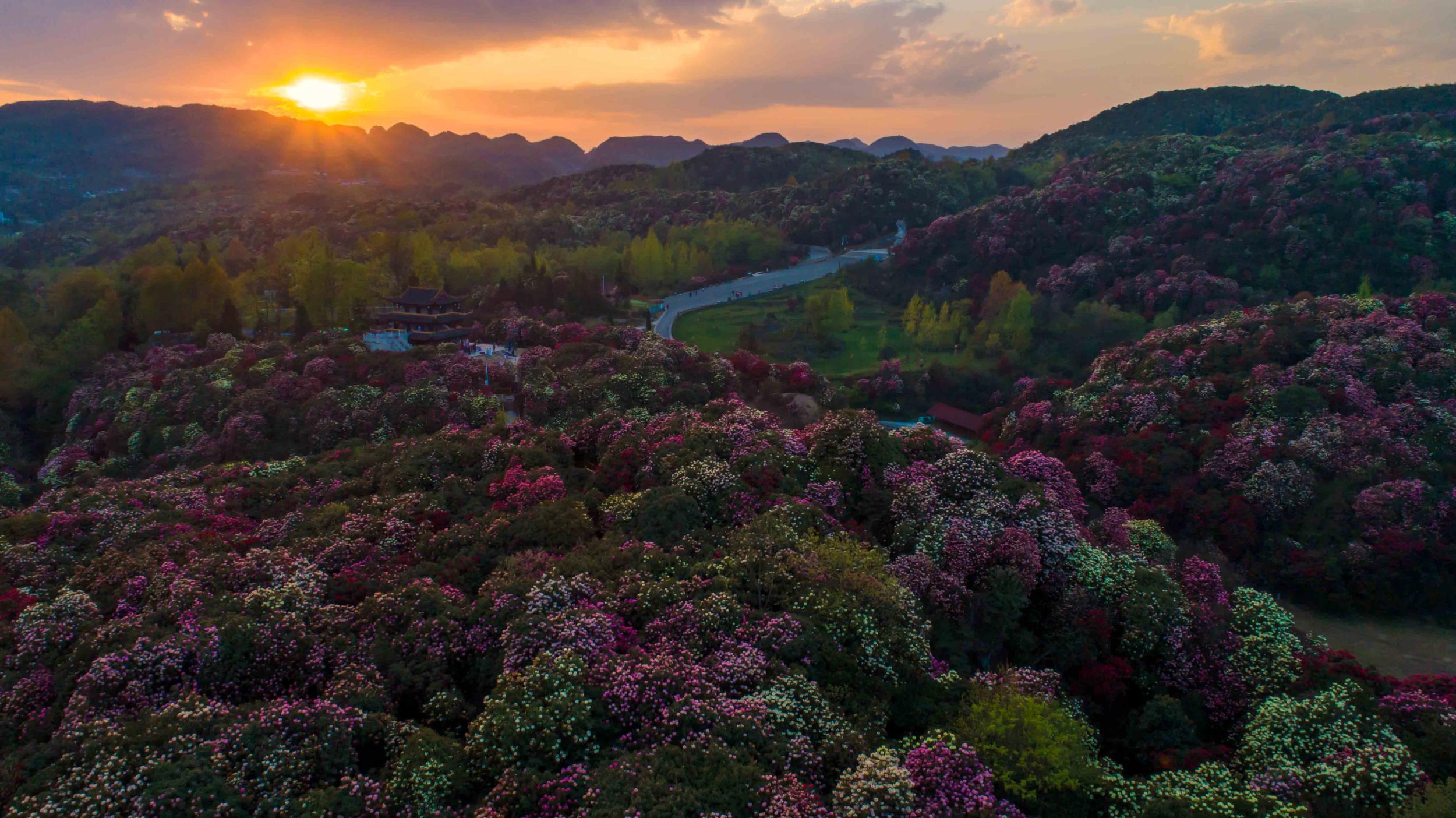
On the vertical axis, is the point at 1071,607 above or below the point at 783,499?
below

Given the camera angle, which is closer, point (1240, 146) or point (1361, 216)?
point (1361, 216)

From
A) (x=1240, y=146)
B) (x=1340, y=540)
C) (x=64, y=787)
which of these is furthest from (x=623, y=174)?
(x=64, y=787)

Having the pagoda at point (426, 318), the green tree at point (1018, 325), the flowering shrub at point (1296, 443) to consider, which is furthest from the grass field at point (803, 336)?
the flowering shrub at point (1296, 443)

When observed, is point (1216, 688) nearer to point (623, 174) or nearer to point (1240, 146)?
point (1240, 146)

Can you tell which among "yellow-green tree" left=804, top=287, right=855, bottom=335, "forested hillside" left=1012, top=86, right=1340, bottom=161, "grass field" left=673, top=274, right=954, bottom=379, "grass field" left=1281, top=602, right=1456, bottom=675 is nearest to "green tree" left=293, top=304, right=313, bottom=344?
"grass field" left=673, top=274, right=954, bottom=379

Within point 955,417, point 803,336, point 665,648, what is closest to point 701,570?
point 665,648

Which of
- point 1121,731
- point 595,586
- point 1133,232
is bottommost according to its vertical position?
point 1121,731

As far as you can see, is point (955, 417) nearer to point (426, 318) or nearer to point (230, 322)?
point (426, 318)
